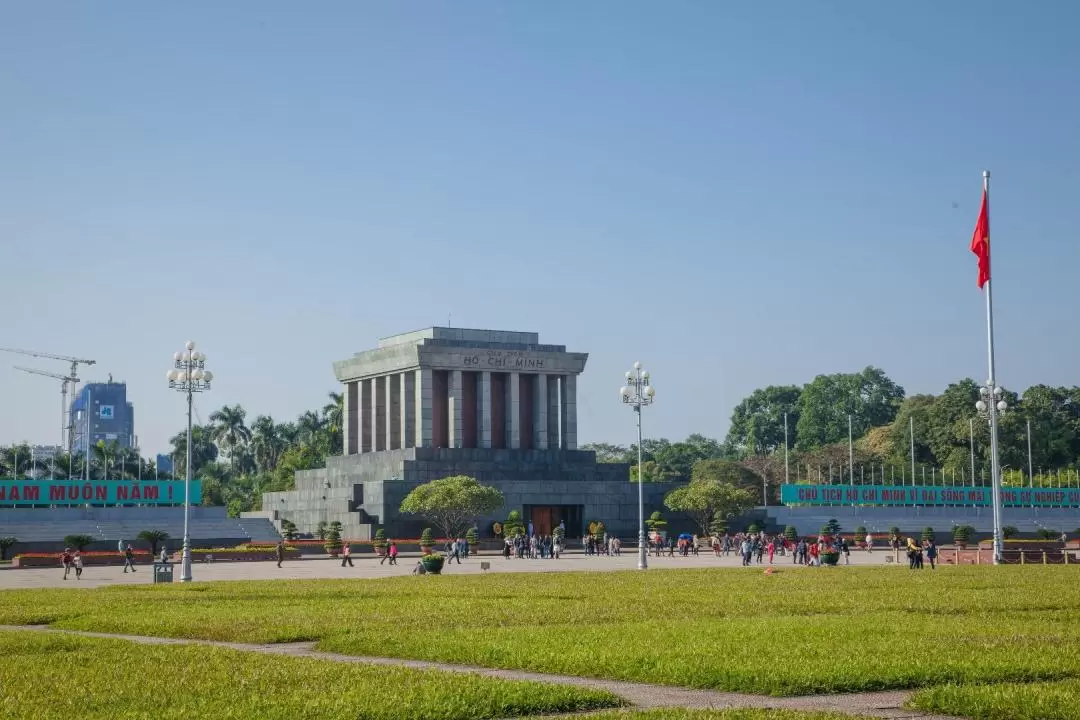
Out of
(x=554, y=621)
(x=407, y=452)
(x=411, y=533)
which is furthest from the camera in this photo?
(x=407, y=452)

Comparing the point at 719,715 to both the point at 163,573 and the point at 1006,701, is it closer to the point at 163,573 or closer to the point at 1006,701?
the point at 1006,701

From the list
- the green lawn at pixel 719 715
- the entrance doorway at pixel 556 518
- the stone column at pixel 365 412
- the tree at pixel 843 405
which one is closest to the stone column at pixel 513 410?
the entrance doorway at pixel 556 518

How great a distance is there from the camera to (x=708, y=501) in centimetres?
9050

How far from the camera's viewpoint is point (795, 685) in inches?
647

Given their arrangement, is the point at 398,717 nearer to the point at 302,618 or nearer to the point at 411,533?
the point at 302,618

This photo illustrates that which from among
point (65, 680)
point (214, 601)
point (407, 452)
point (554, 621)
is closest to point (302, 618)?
point (554, 621)

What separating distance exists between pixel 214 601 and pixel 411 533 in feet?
187

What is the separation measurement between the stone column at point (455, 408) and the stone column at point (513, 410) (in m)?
4.26

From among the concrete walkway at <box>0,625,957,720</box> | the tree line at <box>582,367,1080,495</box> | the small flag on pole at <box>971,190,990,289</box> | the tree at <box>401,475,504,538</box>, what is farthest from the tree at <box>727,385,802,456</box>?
the concrete walkway at <box>0,625,957,720</box>

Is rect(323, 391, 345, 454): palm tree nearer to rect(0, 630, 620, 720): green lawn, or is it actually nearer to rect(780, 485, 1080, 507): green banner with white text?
rect(780, 485, 1080, 507): green banner with white text

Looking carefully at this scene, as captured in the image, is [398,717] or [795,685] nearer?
[398,717]

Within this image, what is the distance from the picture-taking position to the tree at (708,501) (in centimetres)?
9031

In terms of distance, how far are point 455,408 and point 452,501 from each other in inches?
819

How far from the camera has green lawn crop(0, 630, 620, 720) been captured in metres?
14.7
